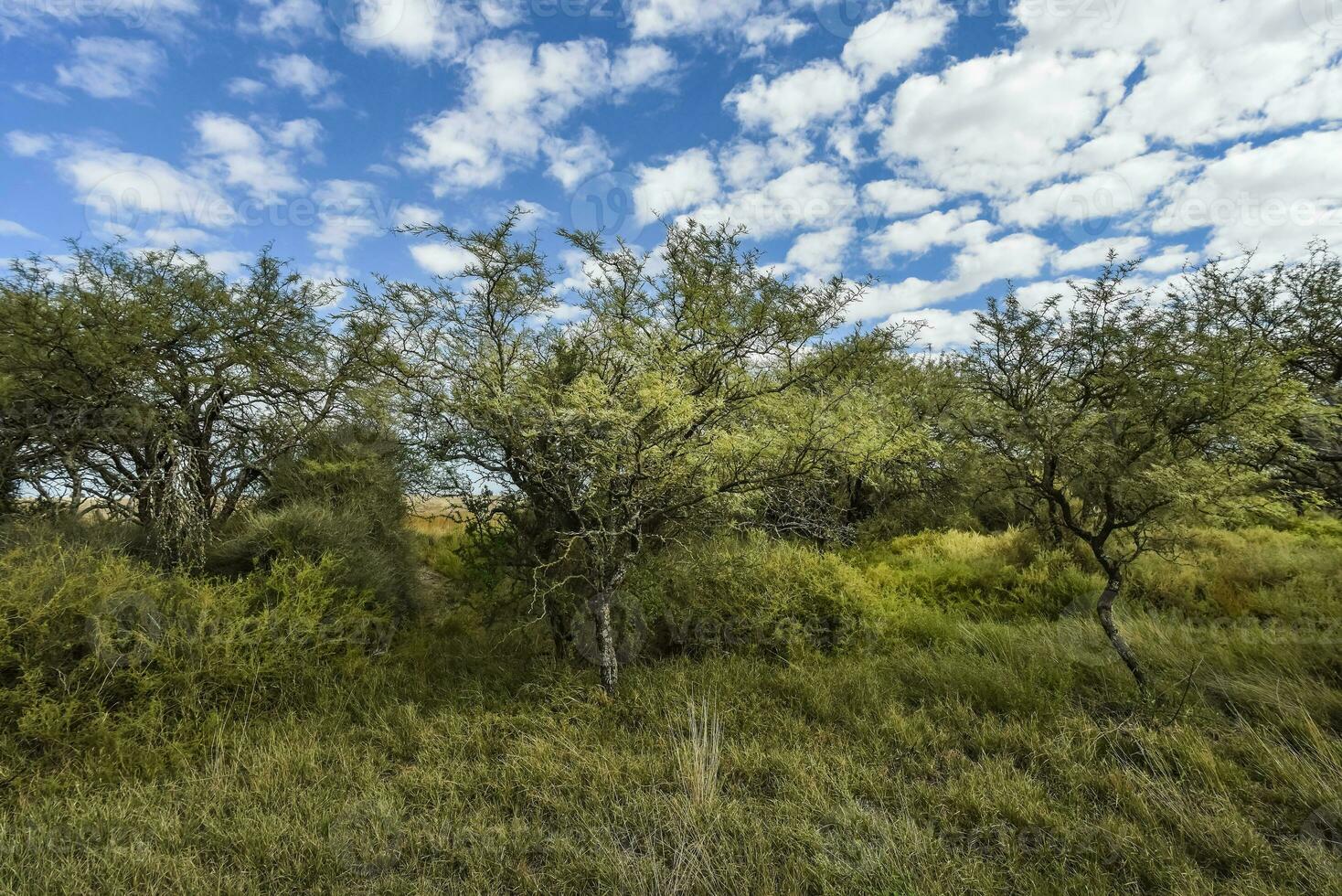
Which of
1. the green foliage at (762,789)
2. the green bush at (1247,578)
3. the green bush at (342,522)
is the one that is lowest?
the green foliage at (762,789)

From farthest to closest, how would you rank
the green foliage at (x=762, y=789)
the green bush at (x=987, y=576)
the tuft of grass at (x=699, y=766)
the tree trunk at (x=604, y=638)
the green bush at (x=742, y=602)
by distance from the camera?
the green bush at (x=987, y=576)
the green bush at (x=742, y=602)
the tree trunk at (x=604, y=638)
the tuft of grass at (x=699, y=766)
the green foliage at (x=762, y=789)

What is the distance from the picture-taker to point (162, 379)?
8477mm

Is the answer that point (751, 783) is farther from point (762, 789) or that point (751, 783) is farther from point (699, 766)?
point (699, 766)

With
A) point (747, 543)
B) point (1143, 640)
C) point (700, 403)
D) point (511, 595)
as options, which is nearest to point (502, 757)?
point (511, 595)

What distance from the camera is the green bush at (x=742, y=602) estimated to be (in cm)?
763

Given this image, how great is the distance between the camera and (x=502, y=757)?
5.04m

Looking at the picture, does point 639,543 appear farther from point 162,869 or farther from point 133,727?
point 133,727

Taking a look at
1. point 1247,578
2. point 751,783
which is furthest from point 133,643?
point 1247,578

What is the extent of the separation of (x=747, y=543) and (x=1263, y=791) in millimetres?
5836

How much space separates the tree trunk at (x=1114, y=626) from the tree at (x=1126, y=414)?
1 cm

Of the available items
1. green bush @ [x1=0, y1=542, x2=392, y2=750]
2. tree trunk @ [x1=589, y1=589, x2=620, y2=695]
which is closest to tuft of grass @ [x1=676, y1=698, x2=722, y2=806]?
tree trunk @ [x1=589, y1=589, x2=620, y2=695]

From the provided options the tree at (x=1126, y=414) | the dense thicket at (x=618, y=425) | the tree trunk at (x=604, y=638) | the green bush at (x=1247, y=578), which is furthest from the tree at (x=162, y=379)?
the green bush at (x=1247, y=578)

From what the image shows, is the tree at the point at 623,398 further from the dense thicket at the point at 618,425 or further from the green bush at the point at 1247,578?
the green bush at the point at 1247,578

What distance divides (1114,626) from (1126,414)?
2250 mm
